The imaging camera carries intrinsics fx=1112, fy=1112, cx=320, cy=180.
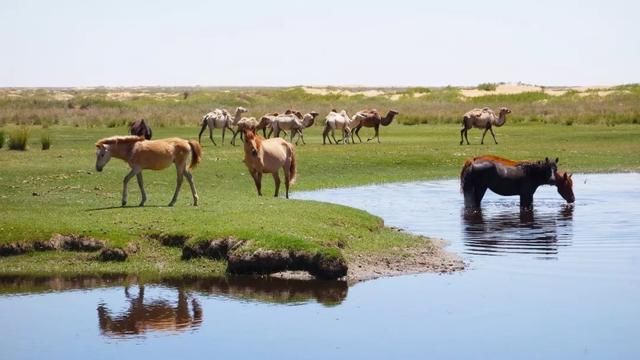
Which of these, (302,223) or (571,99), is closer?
(302,223)

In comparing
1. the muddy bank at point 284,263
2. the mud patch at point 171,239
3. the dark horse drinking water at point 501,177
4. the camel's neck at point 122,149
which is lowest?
the muddy bank at point 284,263

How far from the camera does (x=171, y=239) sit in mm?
17406

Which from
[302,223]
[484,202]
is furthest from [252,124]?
[302,223]

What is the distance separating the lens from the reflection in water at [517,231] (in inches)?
736

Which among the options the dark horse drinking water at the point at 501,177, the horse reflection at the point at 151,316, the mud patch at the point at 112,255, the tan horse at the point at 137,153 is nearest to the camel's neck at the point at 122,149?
the tan horse at the point at 137,153

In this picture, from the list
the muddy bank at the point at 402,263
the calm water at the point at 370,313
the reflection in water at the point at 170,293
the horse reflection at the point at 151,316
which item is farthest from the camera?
the muddy bank at the point at 402,263

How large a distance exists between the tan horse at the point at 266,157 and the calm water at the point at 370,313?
15.5ft

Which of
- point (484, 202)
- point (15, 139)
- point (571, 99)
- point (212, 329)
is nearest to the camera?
point (212, 329)

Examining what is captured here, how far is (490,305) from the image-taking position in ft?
46.9

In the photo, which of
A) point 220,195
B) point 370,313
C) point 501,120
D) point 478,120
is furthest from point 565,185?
point 501,120

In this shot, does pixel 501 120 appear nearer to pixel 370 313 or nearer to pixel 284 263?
pixel 284 263

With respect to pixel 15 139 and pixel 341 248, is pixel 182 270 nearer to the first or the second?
pixel 341 248

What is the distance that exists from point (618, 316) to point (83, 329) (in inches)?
257

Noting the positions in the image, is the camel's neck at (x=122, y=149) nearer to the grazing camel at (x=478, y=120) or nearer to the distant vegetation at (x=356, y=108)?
the grazing camel at (x=478, y=120)
